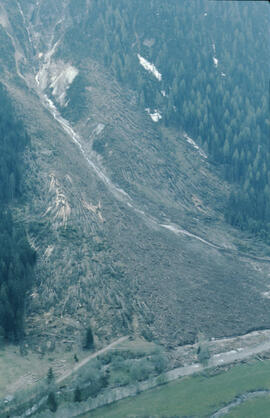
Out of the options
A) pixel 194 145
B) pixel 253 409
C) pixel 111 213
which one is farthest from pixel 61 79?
pixel 253 409

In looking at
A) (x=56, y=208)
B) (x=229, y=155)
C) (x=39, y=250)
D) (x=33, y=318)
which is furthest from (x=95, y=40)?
(x=33, y=318)

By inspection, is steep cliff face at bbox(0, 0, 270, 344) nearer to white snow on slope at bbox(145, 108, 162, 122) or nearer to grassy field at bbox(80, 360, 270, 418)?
white snow on slope at bbox(145, 108, 162, 122)

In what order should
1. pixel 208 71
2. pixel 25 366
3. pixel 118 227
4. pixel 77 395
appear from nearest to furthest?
pixel 77 395
pixel 25 366
pixel 118 227
pixel 208 71

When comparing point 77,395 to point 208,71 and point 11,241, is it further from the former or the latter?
point 208,71

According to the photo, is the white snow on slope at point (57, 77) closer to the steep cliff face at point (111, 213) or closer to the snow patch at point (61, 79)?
the snow patch at point (61, 79)

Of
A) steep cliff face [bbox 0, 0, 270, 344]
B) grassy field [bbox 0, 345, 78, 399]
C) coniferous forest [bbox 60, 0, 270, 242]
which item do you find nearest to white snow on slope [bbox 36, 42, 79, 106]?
steep cliff face [bbox 0, 0, 270, 344]

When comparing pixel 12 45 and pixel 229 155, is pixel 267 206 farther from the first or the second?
pixel 12 45

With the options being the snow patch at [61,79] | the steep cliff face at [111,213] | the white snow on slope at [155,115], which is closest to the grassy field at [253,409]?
the steep cliff face at [111,213]
